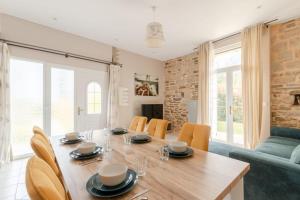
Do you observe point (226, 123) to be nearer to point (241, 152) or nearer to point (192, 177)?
point (241, 152)

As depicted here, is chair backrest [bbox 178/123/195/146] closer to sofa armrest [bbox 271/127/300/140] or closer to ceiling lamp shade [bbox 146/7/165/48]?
ceiling lamp shade [bbox 146/7/165/48]

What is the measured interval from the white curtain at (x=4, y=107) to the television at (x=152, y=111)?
3348mm

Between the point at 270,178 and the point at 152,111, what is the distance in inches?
158

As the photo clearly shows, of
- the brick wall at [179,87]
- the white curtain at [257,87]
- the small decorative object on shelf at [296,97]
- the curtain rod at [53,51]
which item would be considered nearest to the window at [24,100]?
the curtain rod at [53,51]

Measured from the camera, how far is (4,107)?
2760 millimetres

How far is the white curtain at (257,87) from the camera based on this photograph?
10.5ft

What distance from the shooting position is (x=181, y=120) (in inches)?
210

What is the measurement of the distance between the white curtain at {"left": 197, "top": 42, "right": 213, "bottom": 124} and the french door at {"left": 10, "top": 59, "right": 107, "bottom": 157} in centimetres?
282

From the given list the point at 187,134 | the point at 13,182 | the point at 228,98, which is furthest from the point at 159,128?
the point at 228,98

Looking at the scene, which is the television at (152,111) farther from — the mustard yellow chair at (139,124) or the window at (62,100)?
the mustard yellow chair at (139,124)

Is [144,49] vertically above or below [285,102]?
above

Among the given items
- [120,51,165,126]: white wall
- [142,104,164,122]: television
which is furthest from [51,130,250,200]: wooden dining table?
[142,104,164,122]: television

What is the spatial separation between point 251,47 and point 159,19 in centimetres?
220

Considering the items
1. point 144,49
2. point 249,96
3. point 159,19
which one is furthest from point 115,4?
point 249,96
